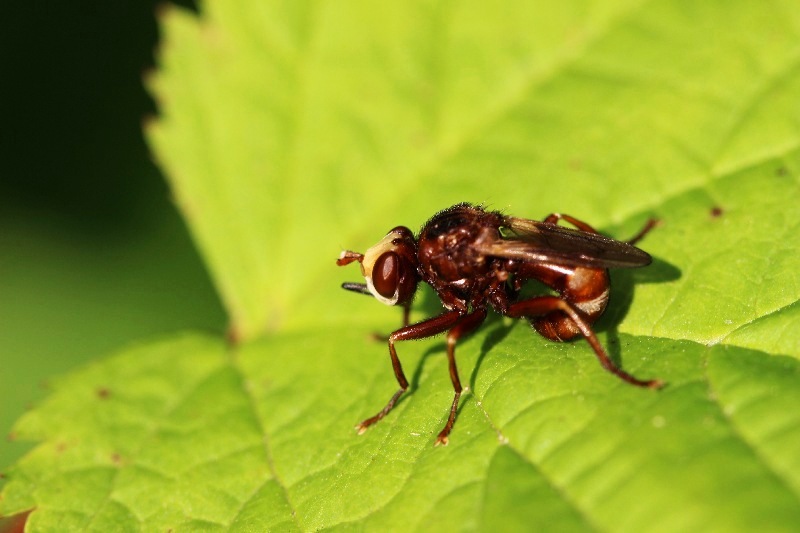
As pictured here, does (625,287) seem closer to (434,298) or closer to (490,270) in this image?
(490,270)

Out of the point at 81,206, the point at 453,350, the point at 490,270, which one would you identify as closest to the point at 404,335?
the point at 453,350

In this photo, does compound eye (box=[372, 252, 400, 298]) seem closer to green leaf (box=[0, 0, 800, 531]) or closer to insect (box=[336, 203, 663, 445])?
insect (box=[336, 203, 663, 445])

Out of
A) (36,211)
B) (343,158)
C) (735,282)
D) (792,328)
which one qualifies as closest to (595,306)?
(735,282)

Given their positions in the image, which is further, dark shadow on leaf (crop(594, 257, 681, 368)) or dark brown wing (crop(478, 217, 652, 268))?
dark shadow on leaf (crop(594, 257, 681, 368))

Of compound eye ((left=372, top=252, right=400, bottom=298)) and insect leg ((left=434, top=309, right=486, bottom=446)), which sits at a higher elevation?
compound eye ((left=372, top=252, right=400, bottom=298))

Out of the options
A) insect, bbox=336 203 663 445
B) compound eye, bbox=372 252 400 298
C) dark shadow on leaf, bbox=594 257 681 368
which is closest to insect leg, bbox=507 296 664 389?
insect, bbox=336 203 663 445

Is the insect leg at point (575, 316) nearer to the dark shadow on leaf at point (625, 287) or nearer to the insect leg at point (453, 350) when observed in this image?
the insect leg at point (453, 350)

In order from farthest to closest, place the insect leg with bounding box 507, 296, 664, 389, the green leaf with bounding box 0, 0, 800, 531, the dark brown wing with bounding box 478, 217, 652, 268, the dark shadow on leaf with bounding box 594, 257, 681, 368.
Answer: the dark shadow on leaf with bounding box 594, 257, 681, 368, the dark brown wing with bounding box 478, 217, 652, 268, the insect leg with bounding box 507, 296, 664, 389, the green leaf with bounding box 0, 0, 800, 531

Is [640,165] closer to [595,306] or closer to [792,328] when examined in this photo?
[595,306]
